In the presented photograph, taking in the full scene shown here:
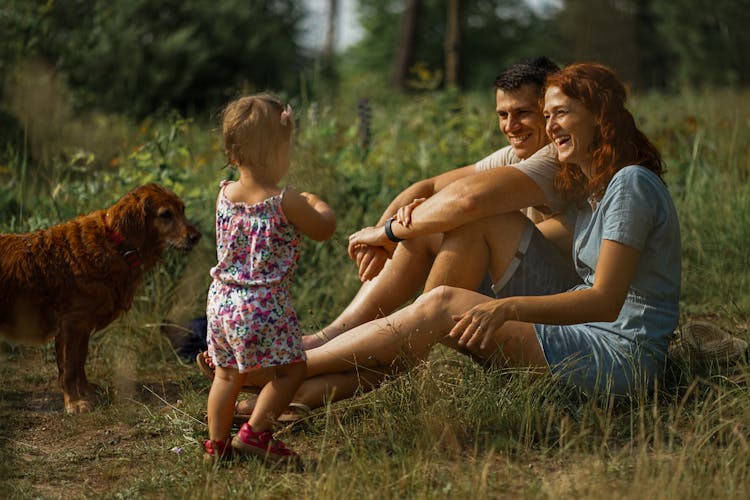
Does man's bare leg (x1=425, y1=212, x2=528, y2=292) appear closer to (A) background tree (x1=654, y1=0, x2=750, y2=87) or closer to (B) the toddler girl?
(B) the toddler girl

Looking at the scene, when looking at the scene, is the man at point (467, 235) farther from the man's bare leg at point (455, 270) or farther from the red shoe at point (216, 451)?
the red shoe at point (216, 451)

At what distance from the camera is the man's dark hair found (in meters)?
4.03

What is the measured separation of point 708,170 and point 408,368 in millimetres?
3940

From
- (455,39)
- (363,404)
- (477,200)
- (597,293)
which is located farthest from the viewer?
(455,39)

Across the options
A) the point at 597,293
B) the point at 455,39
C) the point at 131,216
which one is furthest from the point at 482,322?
the point at 455,39

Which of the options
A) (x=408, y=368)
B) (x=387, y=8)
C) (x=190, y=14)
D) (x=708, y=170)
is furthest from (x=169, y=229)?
(x=387, y=8)

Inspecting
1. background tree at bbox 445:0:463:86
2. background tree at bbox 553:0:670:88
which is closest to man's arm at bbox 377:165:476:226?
background tree at bbox 445:0:463:86

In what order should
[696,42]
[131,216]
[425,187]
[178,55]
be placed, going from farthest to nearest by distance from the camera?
[696,42] → [178,55] → [425,187] → [131,216]

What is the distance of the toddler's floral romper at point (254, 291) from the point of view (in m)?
3.02

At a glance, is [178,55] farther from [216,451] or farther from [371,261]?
[216,451]

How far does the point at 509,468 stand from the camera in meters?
2.99

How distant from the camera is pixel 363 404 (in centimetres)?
346

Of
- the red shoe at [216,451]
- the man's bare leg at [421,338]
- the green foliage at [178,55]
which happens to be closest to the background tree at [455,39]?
the green foliage at [178,55]

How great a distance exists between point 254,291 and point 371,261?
42.8 inches
